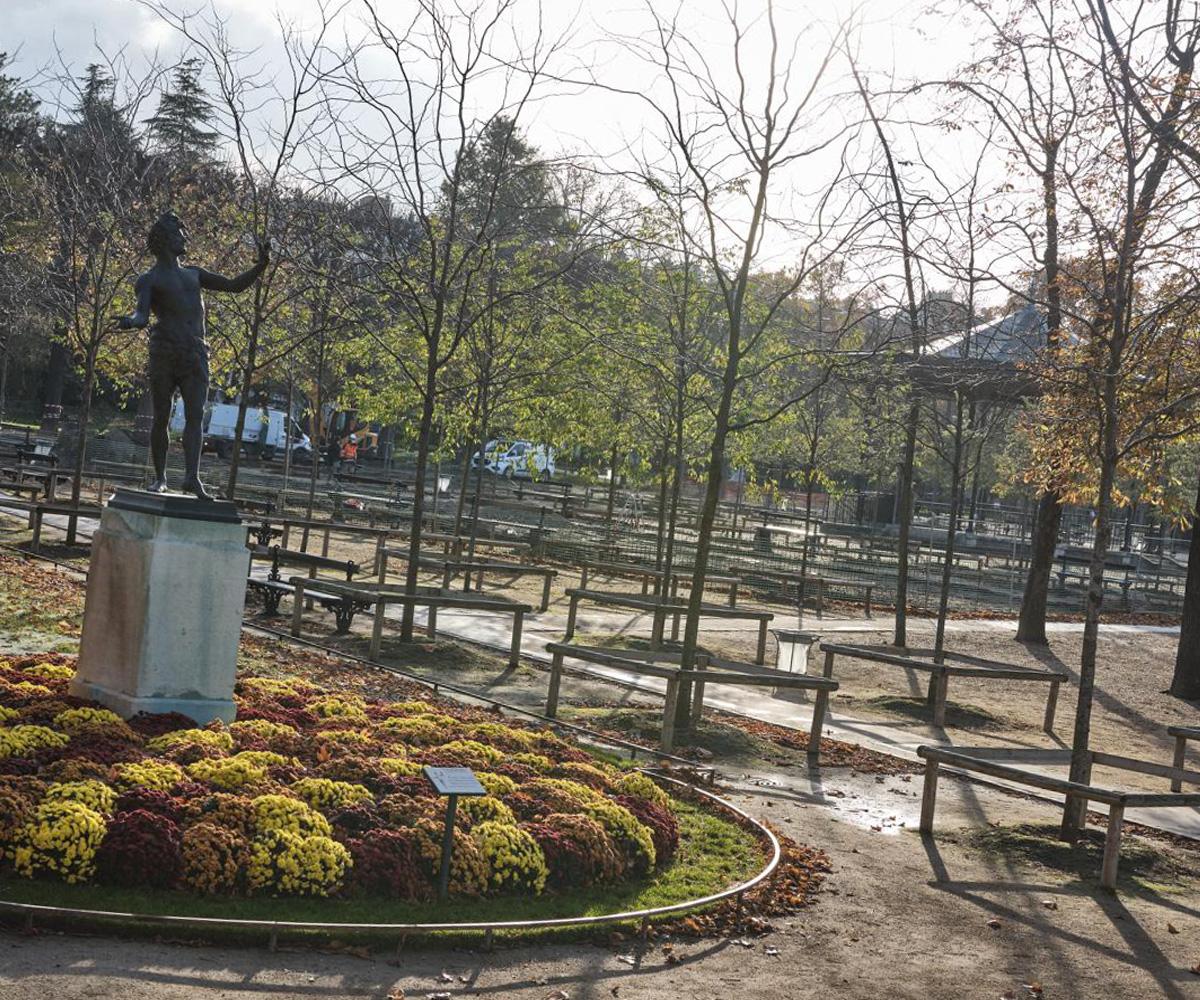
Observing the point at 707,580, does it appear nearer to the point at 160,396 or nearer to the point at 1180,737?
the point at 1180,737

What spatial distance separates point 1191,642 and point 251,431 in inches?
1687

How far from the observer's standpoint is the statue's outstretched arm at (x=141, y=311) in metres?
9.36

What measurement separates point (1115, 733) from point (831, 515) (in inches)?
2088

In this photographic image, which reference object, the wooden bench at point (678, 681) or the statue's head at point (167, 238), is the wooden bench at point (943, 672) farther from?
the statue's head at point (167, 238)

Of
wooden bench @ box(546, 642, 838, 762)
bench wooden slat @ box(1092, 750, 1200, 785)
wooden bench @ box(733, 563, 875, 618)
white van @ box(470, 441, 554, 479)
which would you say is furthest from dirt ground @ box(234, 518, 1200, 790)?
white van @ box(470, 441, 554, 479)

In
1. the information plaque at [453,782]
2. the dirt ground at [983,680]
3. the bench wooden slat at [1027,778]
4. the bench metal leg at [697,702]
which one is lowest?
the dirt ground at [983,680]

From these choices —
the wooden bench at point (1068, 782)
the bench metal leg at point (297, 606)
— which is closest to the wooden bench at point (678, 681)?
the wooden bench at point (1068, 782)

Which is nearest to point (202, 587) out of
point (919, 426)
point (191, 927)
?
point (191, 927)

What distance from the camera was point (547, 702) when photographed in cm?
1295

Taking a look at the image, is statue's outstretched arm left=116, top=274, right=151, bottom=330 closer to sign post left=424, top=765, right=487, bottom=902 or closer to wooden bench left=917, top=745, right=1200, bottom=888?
sign post left=424, top=765, right=487, bottom=902

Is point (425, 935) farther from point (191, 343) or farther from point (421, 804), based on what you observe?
point (191, 343)

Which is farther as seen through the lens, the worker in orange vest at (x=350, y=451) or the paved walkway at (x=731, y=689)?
the worker in orange vest at (x=350, y=451)

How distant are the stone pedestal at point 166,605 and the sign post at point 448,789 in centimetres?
294

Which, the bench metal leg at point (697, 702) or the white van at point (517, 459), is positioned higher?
the white van at point (517, 459)
